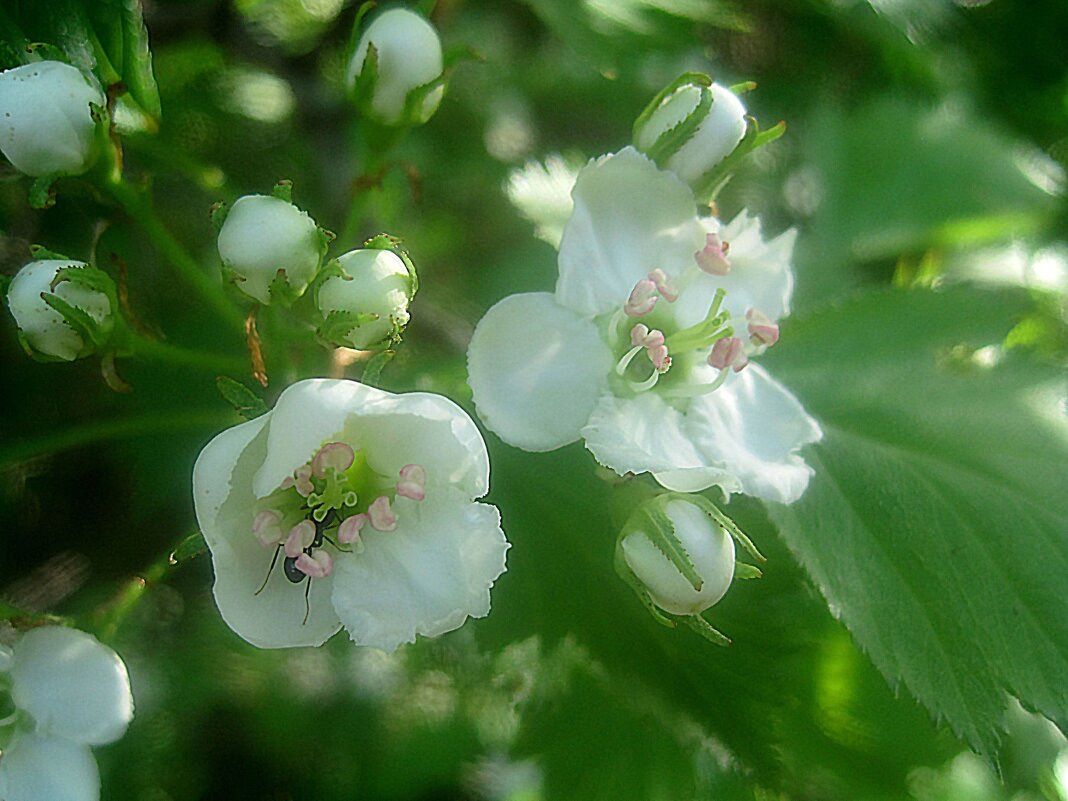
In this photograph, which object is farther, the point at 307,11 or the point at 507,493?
the point at 307,11

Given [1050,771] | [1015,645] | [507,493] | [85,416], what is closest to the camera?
[1015,645]

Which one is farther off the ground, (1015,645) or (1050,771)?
(1015,645)

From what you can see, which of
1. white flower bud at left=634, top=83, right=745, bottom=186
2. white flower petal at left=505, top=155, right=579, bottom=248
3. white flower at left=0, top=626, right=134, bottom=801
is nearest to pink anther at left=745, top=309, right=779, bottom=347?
white flower bud at left=634, top=83, right=745, bottom=186

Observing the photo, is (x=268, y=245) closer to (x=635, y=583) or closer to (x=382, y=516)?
(x=382, y=516)

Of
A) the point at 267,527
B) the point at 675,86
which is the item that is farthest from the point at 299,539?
the point at 675,86

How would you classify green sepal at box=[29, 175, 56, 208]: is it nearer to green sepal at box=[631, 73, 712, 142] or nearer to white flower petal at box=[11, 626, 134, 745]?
white flower petal at box=[11, 626, 134, 745]

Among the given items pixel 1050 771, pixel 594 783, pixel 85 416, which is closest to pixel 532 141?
pixel 85 416

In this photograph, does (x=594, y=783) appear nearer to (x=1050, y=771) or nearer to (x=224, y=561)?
(x=224, y=561)

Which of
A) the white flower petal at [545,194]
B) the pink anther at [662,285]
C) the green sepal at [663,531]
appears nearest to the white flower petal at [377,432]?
the green sepal at [663,531]

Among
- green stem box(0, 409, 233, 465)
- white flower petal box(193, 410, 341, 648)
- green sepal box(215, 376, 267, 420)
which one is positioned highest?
green sepal box(215, 376, 267, 420)
